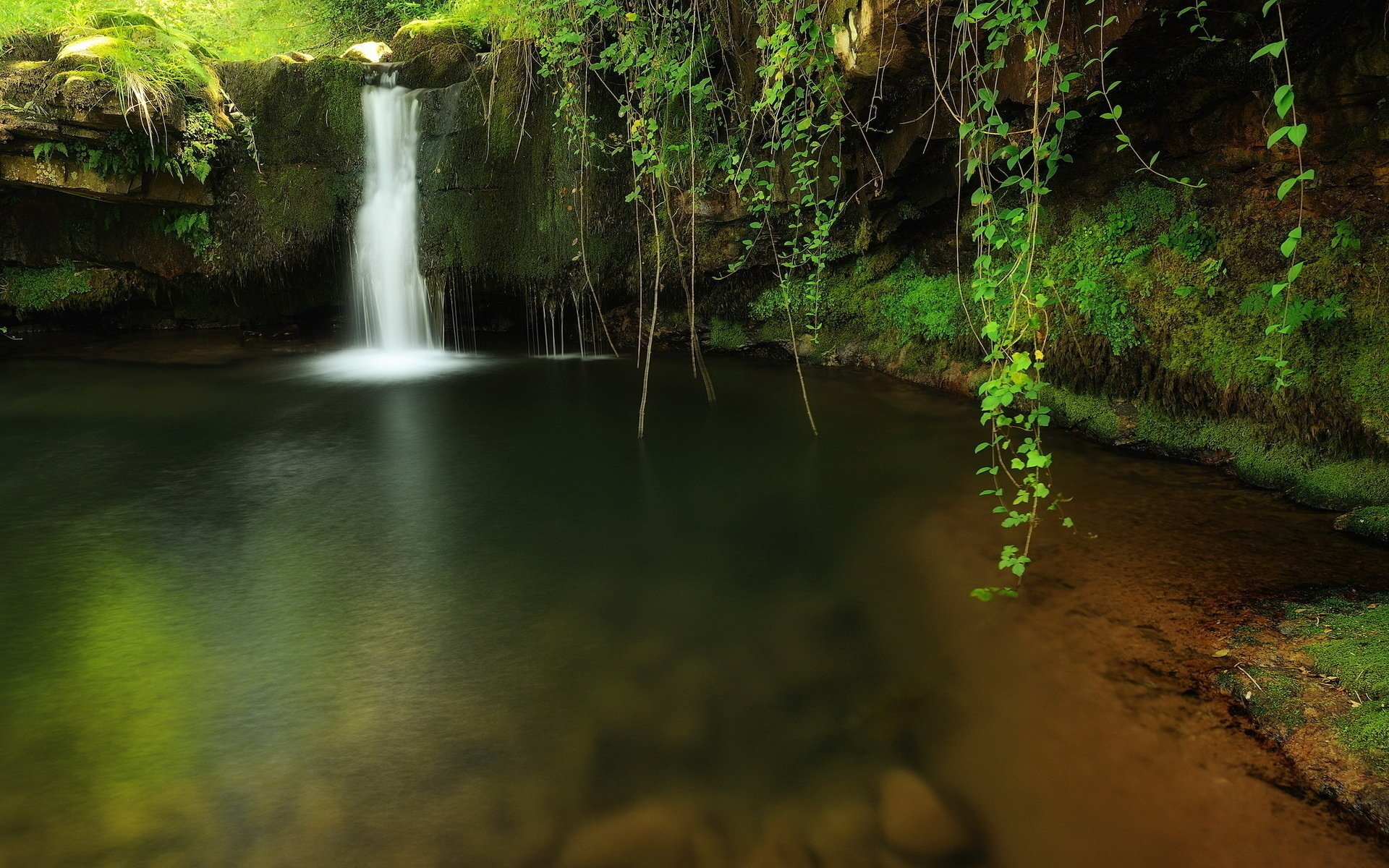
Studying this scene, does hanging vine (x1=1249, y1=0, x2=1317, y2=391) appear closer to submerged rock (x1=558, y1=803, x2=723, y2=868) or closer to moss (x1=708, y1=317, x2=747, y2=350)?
submerged rock (x1=558, y1=803, x2=723, y2=868)

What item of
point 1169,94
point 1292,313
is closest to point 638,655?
point 1292,313

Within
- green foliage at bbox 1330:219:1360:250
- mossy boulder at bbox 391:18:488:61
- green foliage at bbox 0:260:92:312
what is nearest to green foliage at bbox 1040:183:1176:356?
green foliage at bbox 1330:219:1360:250

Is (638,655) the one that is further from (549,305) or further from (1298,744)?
(549,305)

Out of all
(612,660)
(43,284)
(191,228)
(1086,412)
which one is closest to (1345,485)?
(1086,412)

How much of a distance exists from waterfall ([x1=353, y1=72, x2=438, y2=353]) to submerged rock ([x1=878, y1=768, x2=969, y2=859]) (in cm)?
837

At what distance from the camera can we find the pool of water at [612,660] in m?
A: 2.26

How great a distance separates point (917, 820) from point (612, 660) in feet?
3.99

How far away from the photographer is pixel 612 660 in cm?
305

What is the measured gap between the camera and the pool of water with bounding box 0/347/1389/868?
7.41 ft

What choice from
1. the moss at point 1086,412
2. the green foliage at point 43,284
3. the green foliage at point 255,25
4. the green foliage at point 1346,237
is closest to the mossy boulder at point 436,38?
the green foliage at point 255,25

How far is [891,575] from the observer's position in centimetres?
369

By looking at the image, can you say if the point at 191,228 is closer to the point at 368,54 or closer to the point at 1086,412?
the point at 368,54

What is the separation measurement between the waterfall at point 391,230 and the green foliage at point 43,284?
10.9 ft

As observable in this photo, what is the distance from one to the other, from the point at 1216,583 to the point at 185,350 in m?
10.1
